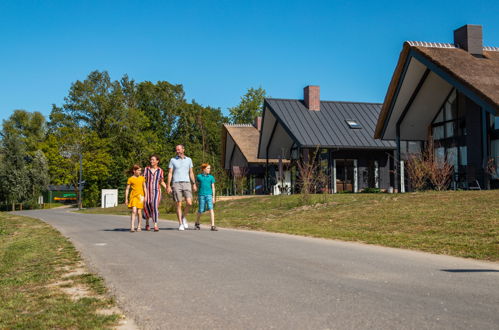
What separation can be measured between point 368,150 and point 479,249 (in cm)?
2486

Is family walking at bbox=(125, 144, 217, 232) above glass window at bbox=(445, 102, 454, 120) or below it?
below

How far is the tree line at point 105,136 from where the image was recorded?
59.5 meters

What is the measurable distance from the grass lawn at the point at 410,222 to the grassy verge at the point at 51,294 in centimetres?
556

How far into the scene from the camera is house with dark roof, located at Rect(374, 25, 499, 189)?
65.7ft

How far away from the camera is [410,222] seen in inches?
495

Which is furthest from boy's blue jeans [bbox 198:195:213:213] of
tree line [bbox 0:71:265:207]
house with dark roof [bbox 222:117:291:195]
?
tree line [bbox 0:71:265:207]

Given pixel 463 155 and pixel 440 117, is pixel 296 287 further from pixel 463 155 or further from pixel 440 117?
pixel 440 117

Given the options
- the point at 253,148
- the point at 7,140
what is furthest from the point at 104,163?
the point at 253,148

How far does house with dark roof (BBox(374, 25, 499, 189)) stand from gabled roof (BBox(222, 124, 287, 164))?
14.7m

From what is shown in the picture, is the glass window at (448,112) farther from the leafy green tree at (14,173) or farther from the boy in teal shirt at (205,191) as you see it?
the leafy green tree at (14,173)

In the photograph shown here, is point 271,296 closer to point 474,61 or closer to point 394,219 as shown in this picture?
point 394,219

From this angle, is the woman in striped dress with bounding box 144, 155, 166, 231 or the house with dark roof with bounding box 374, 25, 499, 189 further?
the house with dark roof with bounding box 374, 25, 499, 189

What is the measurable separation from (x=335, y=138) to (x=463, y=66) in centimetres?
1131

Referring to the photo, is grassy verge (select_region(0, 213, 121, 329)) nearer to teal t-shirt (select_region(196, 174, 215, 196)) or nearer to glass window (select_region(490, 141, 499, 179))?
teal t-shirt (select_region(196, 174, 215, 196))
